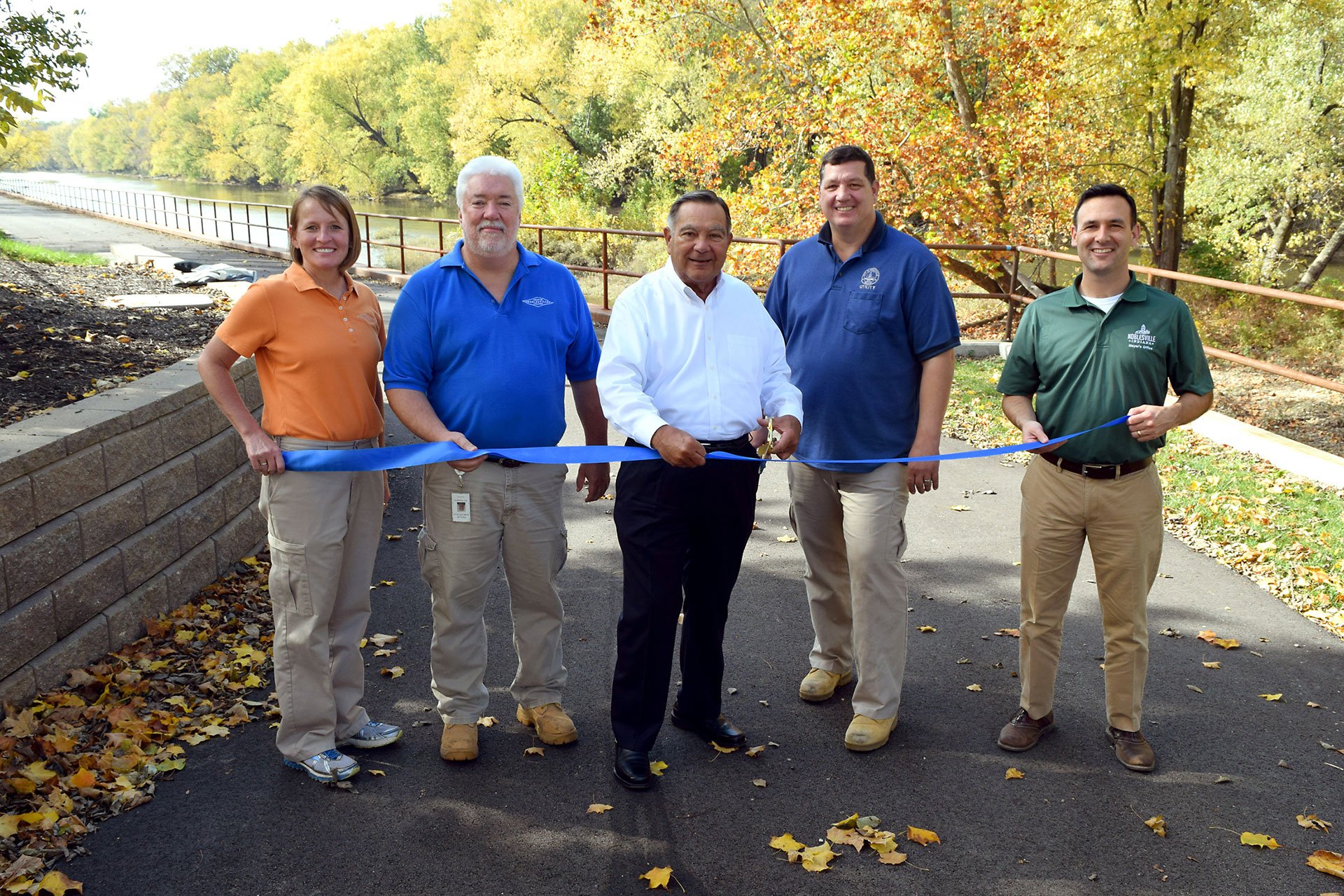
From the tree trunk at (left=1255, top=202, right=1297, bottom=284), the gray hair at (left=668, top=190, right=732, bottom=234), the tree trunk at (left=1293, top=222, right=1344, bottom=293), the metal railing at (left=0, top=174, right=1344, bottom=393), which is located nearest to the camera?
the gray hair at (left=668, top=190, right=732, bottom=234)

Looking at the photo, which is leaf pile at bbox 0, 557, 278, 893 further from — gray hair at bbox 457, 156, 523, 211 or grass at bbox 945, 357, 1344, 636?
grass at bbox 945, 357, 1344, 636

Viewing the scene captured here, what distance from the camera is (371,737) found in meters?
4.02

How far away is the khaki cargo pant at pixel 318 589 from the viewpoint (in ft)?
12.1

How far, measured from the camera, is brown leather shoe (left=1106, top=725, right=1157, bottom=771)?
3850 millimetres

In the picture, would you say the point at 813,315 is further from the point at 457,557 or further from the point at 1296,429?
the point at 1296,429

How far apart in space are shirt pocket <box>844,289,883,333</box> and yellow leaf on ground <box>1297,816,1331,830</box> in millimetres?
2178

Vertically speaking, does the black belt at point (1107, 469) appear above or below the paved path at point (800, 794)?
above

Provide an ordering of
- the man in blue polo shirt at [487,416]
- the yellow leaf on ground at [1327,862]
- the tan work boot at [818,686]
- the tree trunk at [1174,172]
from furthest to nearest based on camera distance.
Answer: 1. the tree trunk at [1174,172]
2. the tan work boot at [818,686]
3. the man in blue polo shirt at [487,416]
4. the yellow leaf on ground at [1327,862]

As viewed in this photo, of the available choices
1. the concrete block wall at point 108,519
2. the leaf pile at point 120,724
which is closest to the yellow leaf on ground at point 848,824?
the leaf pile at point 120,724

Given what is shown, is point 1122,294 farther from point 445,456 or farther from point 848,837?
point 445,456

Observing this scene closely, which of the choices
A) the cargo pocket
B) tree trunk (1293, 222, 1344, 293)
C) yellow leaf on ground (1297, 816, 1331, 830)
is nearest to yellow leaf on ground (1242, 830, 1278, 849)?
yellow leaf on ground (1297, 816, 1331, 830)

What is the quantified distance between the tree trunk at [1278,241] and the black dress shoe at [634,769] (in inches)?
915

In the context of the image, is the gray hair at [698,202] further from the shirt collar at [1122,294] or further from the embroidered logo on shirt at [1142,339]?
the embroidered logo on shirt at [1142,339]

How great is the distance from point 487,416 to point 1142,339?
7.60 ft
